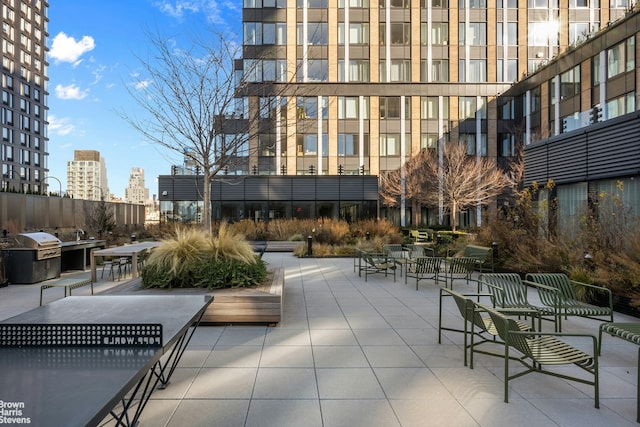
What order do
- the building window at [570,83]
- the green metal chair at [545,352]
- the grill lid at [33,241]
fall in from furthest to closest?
the building window at [570,83] → the grill lid at [33,241] → the green metal chair at [545,352]

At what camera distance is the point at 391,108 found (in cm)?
3984

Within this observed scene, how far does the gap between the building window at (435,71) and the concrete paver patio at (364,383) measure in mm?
37481

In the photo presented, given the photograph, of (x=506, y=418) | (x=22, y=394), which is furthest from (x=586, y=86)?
(x=22, y=394)

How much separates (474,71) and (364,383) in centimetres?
4314

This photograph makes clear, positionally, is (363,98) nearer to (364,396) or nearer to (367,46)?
(367,46)

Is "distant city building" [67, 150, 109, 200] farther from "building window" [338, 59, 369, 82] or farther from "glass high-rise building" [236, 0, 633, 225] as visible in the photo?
"building window" [338, 59, 369, 82]

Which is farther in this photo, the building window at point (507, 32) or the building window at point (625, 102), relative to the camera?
the building window at point (507, 32)

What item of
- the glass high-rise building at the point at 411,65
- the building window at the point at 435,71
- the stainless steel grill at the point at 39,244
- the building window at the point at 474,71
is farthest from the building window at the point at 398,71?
the stainless steel grill at the point at 39,244

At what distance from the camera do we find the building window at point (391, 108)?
39.8m

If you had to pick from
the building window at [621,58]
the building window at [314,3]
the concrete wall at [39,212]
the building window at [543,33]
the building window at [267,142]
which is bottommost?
the concrete wall at [39,212]

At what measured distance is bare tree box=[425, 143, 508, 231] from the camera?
2959cm

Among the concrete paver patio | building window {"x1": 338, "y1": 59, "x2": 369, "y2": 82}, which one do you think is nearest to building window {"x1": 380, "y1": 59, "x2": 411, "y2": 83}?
building window {"x1": 338, "y1": 59, "x2": 369, "y2": 82}

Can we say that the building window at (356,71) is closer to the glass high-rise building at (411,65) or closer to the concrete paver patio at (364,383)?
the glass high-rise building at (411,65)

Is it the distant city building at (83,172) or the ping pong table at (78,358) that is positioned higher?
the distant city building at (83,172)
